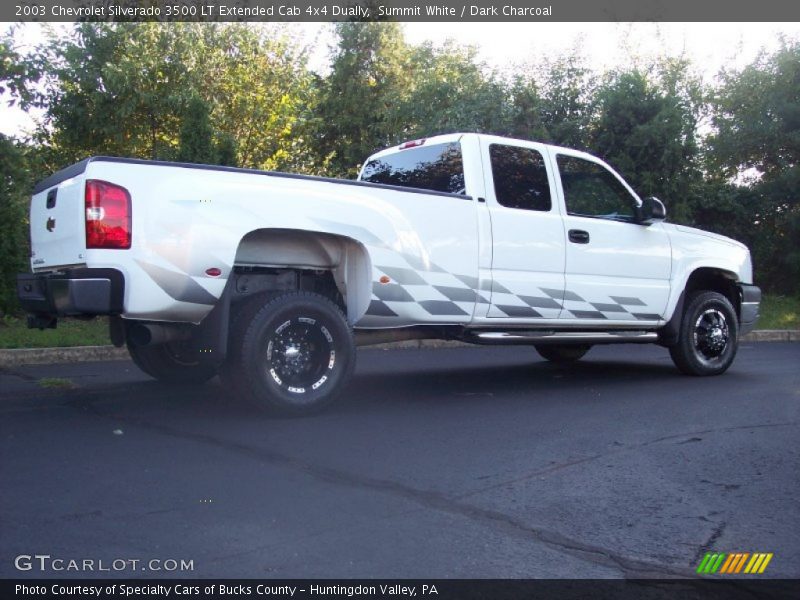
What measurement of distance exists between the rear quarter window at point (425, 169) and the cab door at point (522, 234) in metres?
0.25

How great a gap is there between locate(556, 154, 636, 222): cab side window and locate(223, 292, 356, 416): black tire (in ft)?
A: 8.62

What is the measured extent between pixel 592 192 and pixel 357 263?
271 cm

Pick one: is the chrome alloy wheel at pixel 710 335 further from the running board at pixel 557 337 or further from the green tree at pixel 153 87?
the green tree at pixel 153 87

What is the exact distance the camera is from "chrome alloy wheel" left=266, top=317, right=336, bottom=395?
19.7ft

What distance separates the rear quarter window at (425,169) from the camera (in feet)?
23.4

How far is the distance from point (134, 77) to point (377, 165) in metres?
12.4

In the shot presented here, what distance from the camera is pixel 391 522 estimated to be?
369cm

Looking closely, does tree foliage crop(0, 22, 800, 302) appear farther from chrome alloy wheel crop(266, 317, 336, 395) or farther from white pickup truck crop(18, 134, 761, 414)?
chrome alloy wheel crop(266, 317, 336, 395)

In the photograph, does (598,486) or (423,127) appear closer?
(598,486)

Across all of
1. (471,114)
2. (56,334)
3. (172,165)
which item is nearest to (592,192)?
(172,165)

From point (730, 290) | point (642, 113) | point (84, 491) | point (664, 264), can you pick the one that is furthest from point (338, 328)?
point (642, 113)

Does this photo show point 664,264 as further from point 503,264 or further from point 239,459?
point 239,459

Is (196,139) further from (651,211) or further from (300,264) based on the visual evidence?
(651,211)

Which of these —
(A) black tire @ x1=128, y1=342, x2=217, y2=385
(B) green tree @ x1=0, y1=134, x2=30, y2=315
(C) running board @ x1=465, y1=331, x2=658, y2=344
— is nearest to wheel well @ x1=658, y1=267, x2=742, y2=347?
(C) running board @ x1=465, y1=331, x2=658, y2=344
